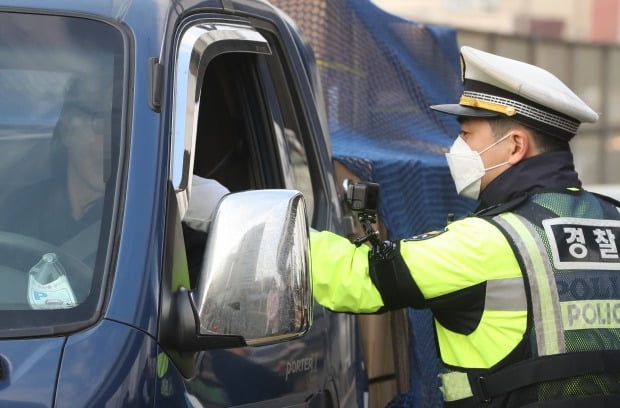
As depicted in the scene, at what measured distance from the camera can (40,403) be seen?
2.09 m

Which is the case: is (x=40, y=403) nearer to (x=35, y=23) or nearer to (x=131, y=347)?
(x=131, y=347)

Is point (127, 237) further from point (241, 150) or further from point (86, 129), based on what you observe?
point (241, 150)

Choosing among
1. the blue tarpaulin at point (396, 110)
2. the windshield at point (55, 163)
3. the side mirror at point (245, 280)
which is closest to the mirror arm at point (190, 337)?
the side mirror at point (245, 280)

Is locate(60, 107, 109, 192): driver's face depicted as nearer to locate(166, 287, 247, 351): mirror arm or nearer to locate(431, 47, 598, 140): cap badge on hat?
locate(166, 287, 247, 351): mirror arm

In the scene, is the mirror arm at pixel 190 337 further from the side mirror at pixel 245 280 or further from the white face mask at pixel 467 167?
the white face mask at pixel 467 167

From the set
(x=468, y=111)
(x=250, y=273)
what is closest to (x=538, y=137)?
(x=468, y=111)

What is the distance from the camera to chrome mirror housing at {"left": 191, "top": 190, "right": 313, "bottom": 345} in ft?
7.50

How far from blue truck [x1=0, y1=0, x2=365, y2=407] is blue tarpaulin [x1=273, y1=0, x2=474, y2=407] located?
69.8 inches

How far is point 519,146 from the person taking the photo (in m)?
3.16

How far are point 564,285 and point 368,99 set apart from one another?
119 inches

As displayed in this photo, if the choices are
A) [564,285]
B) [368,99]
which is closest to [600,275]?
[564,285]

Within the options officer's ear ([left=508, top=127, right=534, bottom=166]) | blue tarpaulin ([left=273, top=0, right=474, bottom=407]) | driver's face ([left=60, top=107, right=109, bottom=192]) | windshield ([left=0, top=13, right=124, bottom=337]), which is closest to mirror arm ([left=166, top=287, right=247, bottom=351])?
windshield ([left=0, top=13, right=124, bottom=337])

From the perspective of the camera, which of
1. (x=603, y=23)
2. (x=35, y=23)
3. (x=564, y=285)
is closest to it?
(x=35, y=23)

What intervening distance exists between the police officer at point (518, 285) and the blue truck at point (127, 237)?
31cm
